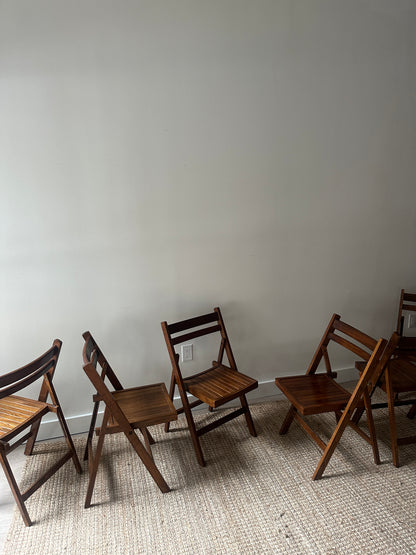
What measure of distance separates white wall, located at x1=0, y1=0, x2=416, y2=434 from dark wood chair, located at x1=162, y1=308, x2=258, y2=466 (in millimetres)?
168

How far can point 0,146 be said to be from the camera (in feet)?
7.12

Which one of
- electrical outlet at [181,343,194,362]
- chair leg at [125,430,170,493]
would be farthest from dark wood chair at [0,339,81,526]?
electrical outlet at [181,343,194,362]

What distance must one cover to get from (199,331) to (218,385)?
0.36 meters

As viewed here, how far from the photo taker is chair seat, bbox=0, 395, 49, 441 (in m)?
1.90

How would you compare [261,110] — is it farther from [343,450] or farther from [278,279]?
[343,450]

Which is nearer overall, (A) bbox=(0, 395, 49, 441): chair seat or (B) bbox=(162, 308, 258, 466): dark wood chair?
(A) bbox=(0, 395, 49, 441): chair seat

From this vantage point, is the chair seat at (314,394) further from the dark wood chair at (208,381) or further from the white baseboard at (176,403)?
the white baseboard at (176,403)

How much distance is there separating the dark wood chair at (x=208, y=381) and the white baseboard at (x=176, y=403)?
15.6 inches

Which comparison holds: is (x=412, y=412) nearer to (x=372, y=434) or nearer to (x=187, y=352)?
(x=372, y=434)

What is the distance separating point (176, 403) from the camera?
9.07ft

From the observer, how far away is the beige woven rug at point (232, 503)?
182 cm

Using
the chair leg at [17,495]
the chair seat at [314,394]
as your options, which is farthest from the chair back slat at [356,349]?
the chair leg at [17,495]

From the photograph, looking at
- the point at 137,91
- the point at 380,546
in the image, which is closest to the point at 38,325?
the point at 137,91

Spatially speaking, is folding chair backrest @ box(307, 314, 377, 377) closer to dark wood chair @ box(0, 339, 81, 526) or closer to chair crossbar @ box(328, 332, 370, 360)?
chair crossbar @ box(328, 332, 370, 360)
